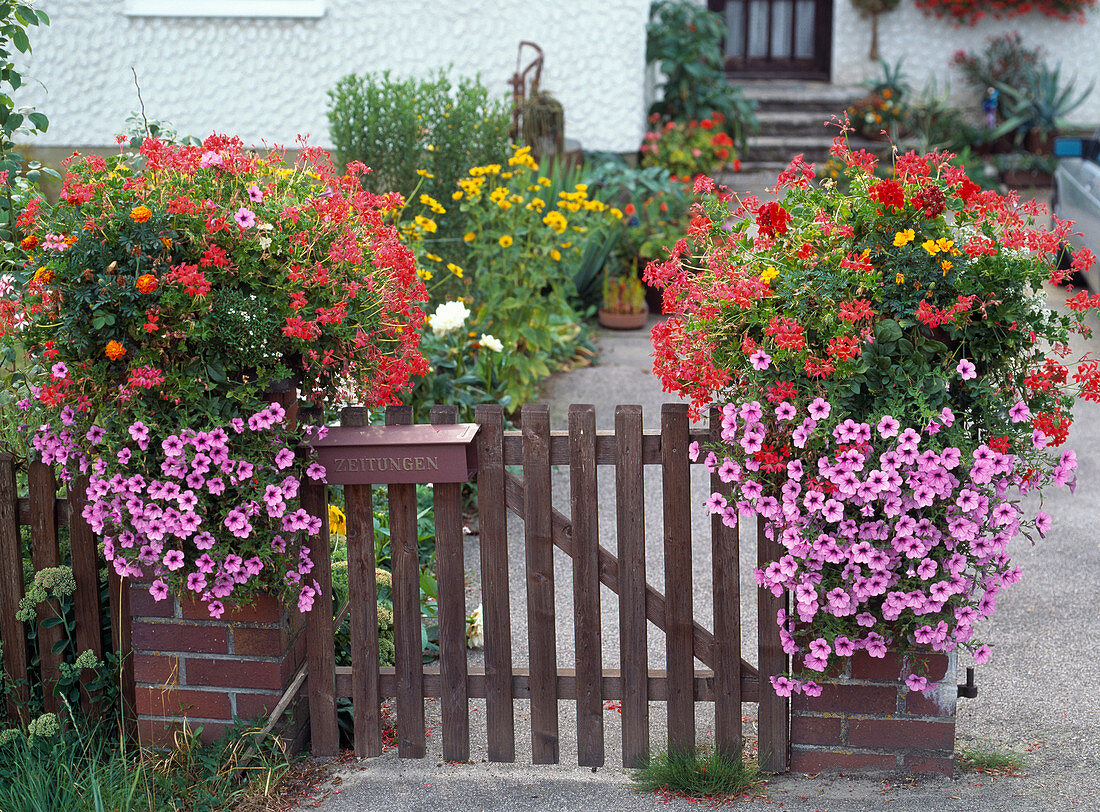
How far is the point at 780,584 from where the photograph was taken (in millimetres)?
2551

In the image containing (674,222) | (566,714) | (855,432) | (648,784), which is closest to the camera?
(855,432)

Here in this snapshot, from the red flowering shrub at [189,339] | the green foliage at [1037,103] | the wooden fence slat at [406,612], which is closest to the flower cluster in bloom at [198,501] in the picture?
the red flowering shrub at [189,339]

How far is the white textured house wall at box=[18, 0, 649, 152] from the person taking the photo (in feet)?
31.0

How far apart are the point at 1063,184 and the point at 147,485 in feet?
26.9

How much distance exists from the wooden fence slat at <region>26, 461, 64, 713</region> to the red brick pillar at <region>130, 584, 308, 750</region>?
289 millimetres

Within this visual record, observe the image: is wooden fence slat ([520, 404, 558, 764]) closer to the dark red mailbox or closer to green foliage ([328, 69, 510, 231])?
the dark red mailbox

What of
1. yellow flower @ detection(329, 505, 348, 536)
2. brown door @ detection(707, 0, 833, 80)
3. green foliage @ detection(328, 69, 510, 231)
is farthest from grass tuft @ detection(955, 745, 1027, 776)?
brown door @ detection(707, 0, 833, 80)

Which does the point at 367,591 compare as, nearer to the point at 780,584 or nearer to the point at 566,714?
the point at 566,714

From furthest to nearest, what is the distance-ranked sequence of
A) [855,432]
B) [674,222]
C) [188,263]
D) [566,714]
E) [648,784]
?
[674,222], [566,714], [648,784], [188,263], [855,432]

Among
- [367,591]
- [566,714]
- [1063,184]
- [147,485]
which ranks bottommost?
[566,714]

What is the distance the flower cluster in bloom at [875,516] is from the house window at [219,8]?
27.1ft

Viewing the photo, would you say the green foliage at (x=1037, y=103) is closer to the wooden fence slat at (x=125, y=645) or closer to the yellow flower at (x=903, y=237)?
the yellow flower at (x=903, y=237)

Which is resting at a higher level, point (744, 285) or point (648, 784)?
point (744, 285)

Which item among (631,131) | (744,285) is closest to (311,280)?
(744,285)
